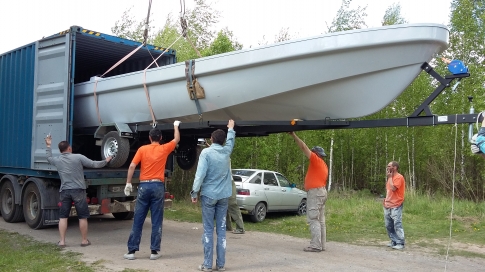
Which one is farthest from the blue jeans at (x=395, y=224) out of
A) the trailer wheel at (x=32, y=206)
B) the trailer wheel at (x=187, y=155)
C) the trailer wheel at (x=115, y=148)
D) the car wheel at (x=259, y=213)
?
the trailer wheel at (x=32, y=206)

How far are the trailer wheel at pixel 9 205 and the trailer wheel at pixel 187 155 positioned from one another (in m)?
3.17

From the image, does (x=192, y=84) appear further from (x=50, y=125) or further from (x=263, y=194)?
(x=263, y=194)

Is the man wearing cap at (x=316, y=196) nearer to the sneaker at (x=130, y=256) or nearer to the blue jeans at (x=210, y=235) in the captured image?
the blue jeans at (x=210, y=235)

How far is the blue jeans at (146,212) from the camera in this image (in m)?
5.82

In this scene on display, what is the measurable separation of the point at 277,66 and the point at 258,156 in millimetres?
9327

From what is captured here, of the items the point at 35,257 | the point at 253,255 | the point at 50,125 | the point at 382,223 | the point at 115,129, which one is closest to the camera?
the point at 35,257

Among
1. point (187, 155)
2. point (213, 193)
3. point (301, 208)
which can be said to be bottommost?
point (301, 208)

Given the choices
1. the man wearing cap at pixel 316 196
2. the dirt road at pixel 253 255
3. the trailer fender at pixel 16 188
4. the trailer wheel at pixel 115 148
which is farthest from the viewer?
the trailer fender at pixel 16 188

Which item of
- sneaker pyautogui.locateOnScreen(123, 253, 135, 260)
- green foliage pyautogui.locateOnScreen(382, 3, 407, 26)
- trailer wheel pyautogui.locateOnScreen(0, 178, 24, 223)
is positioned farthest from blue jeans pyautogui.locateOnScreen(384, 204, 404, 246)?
green foliage pyautogui.locateOnScreen(382, 3, 407, 26)

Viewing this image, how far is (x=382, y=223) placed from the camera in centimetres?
977

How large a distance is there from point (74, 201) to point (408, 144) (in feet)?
44.0

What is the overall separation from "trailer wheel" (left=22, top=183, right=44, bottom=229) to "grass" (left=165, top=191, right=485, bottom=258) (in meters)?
3.14

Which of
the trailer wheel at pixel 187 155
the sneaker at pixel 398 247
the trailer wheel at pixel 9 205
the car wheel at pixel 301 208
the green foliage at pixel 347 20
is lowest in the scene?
the sneaker at pixel 398 247

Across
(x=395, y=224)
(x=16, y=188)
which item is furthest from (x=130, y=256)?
(x=395, y=224)
